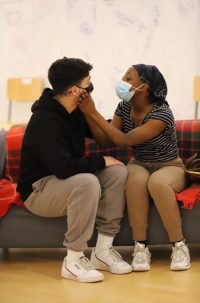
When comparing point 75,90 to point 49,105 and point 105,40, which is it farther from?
point 105,40

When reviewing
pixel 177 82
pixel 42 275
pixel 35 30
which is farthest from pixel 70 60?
pixel 35 30

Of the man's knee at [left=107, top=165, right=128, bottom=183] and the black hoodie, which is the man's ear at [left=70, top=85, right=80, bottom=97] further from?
the man's knee at [left=107, top=165, right=128, bottom=183]

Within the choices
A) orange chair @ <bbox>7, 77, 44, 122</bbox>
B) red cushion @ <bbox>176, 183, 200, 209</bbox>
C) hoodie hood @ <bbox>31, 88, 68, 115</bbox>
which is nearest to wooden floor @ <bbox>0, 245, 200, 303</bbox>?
red cushion @ <bbox>176, 183, 200, 209</bbox>

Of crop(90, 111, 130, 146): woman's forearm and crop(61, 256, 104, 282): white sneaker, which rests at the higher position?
crop(90, 111, 130, 146): woman's forearm

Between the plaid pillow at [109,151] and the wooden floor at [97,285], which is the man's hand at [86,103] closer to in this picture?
the plaid pillow at [109,151]

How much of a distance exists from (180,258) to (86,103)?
83 cm

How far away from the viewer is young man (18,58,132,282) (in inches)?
82.3

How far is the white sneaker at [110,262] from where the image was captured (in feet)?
7.08

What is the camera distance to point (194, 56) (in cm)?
446

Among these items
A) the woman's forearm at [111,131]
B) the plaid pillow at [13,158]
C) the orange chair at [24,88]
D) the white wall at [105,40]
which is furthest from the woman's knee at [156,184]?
the orange chair at [24,88]

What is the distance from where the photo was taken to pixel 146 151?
2430mm

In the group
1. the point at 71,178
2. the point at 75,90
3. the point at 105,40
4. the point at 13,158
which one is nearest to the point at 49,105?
the point at 75,90

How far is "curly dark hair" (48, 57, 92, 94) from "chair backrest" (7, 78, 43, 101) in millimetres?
2574

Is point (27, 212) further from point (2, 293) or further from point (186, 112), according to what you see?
point (186, 112)
